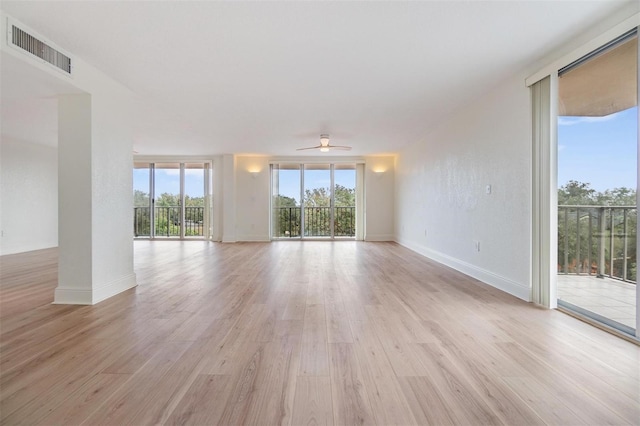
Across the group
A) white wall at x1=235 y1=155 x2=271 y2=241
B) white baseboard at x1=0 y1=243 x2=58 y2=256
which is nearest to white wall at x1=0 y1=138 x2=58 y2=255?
white baseboard at x1=0 y1=243 x2=58 y2=256

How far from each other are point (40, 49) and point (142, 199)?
22.1 ft

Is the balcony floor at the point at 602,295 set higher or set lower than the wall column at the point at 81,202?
lower

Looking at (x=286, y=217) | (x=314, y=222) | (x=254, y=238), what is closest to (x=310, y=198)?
(x=314, y=222)

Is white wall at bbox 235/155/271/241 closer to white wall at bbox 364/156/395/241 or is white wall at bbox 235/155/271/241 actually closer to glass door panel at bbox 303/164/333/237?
glass door panel at bbox 303/164/333/237

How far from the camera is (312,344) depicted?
6.42 feet

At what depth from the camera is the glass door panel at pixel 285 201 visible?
821 centimetres

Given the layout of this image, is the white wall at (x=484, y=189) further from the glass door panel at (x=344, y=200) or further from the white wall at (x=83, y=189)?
the white wall at (x=83, y=189)

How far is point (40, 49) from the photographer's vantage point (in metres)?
2.35

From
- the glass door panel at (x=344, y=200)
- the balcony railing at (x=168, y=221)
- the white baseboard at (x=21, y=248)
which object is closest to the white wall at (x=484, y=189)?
the glass door panel at (x=344, y=200)

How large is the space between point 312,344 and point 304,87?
2.71 m

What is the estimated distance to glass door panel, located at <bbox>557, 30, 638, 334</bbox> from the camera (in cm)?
229

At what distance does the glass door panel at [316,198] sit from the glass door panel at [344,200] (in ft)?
0.60

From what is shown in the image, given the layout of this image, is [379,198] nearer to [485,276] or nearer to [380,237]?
[380,237]

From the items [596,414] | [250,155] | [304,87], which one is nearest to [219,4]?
[304,87]
